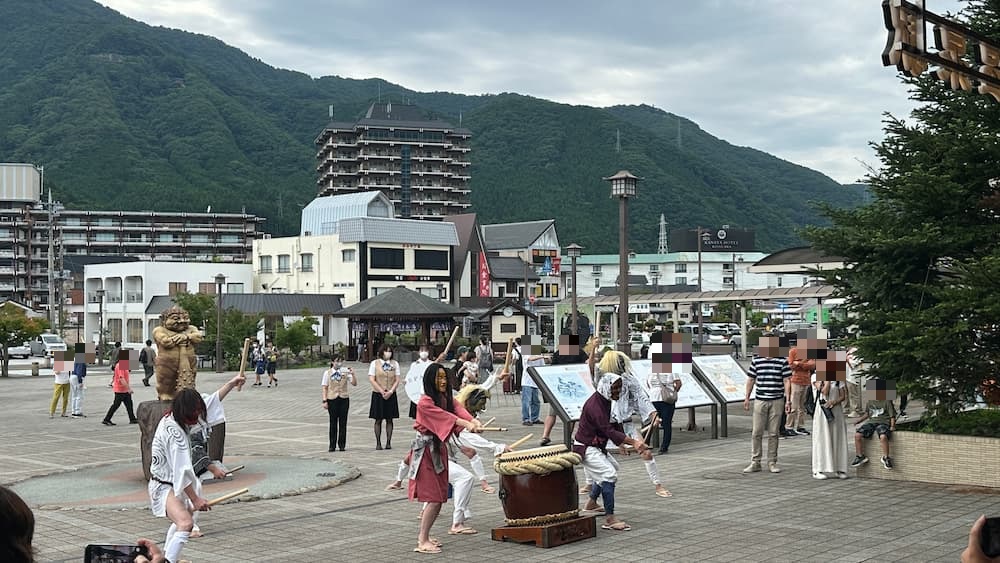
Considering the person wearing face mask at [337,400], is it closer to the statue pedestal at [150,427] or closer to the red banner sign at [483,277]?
the statue pedestal at [150,427]

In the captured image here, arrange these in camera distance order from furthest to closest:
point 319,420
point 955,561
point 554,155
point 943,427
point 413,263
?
point 554,155 → point 413,263 → point 319,420 → point 943,427 → point 955,561

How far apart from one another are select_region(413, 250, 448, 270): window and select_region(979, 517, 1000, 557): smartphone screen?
62.7m

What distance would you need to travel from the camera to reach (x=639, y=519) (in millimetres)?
9641

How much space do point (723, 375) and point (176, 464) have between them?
12.3 metres

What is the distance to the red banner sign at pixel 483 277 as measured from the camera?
71625 mm

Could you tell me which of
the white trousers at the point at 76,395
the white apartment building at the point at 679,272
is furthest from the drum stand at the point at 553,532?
the white apartment building at the point at 679,272

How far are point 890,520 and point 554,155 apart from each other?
6435 inches

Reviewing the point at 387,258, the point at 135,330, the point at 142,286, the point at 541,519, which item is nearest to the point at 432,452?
the point at 541,519

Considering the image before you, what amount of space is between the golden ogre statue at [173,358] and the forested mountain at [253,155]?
11746 centimetres

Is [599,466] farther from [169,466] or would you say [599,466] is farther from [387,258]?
[387,258]

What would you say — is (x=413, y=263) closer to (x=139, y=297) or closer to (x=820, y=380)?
(x=139, y=297)

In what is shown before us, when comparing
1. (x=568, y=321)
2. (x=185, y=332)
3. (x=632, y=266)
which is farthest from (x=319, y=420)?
(x=632, y=266)

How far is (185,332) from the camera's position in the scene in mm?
12195

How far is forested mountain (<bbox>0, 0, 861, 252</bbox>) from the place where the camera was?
458ft
